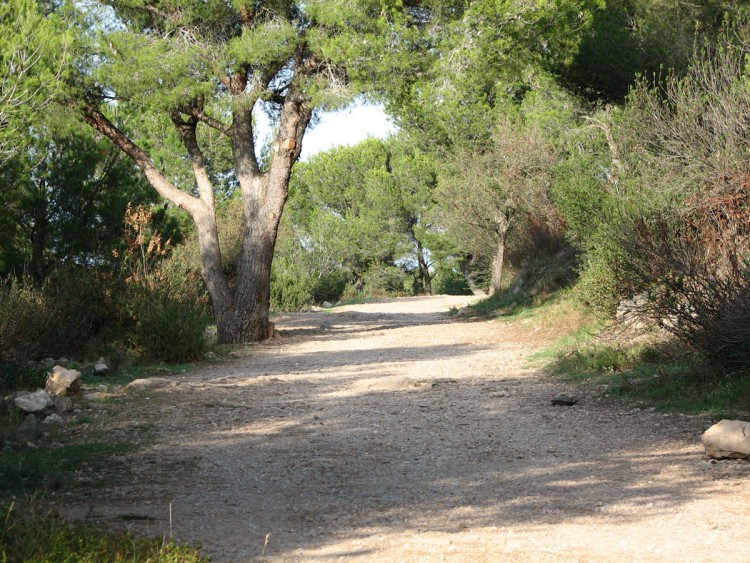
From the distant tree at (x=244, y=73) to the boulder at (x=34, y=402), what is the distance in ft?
27.2

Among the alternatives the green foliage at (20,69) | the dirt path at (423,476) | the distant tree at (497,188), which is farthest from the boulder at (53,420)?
the distant tree at (497,188)

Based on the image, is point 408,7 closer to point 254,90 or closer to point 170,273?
point 254,90

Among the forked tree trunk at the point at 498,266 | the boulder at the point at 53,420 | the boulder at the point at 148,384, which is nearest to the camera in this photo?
the boulder at the point at 53,420

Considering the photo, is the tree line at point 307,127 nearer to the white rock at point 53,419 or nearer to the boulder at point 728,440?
the boulder at point 728,440

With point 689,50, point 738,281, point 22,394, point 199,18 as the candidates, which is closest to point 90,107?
point 199,18

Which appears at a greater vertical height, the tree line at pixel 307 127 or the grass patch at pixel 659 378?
the tree line at pixel 307 127

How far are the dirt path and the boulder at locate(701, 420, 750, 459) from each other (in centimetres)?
9

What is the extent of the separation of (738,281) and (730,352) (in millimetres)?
739

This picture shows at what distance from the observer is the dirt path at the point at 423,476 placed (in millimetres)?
4434

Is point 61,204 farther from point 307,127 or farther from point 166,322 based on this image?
point 307,127

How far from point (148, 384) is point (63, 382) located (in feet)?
4.04

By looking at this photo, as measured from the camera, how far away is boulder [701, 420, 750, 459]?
19.5 feet

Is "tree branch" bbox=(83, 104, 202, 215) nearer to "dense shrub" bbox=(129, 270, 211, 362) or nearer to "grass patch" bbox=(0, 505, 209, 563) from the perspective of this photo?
"dense shrub" bbox=(129, 270, 211, 362)

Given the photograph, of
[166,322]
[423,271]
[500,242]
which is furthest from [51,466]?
[423,271]
